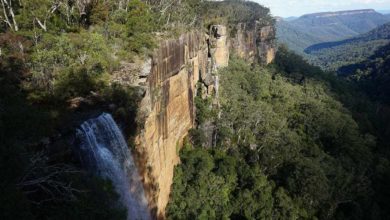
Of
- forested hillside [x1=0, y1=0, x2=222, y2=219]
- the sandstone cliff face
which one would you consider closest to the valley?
forested hillside [x1=0, y1=0, x2=222, y2=219]

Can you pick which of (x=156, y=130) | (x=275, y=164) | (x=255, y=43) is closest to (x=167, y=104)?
(x=156, y=130)

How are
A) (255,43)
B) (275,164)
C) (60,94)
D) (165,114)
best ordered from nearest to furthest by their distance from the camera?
(60,94), (165,114), (275,164), (255,43)

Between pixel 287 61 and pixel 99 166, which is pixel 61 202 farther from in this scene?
pixel 287 61

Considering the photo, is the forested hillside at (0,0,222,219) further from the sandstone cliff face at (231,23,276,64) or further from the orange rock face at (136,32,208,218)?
the sandstone cliff face at (231,23,276,64)

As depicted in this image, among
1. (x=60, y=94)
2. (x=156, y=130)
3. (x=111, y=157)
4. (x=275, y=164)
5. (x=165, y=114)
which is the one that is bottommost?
(x=275, y=164)

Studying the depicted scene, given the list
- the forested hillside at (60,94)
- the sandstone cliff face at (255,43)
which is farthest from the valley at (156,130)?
the sandstone cliff face at (255,43)

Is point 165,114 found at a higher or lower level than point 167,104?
lower

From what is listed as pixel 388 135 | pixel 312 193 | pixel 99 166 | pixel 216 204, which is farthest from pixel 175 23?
pixel 388 135

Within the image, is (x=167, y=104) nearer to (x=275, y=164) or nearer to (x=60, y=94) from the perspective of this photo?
(x=60, y=94)
